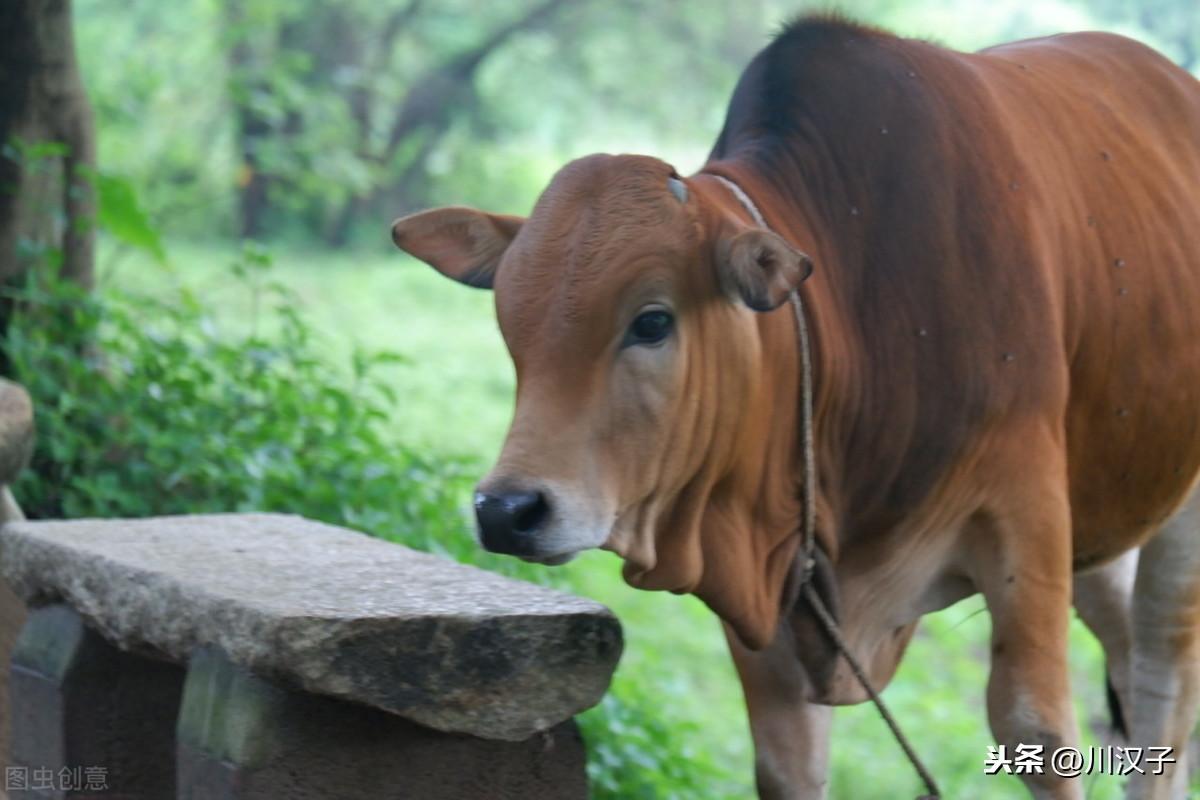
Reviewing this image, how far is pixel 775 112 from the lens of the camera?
283 cm

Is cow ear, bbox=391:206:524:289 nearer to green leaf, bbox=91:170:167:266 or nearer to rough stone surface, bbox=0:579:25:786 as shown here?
rough stone surface, bbox=0:579:25:786

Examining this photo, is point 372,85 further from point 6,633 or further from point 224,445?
point 6,633

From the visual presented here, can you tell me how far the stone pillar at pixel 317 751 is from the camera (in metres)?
2.48

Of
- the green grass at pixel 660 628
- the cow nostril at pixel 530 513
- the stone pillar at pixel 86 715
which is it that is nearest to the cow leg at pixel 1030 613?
the cow nostril at pixel 530 513

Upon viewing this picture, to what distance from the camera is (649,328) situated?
230cm

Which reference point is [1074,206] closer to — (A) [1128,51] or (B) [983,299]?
(B) [983,299]

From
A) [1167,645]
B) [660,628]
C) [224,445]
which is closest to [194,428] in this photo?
[224,445]

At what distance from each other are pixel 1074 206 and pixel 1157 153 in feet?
1.21

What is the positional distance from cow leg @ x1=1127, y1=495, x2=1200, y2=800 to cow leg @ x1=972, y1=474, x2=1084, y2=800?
804mm

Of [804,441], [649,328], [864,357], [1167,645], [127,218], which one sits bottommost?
[1167,645]

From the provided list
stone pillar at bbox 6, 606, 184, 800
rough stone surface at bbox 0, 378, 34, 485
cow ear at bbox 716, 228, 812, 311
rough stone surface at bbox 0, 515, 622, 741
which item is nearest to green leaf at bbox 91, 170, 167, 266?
rough stone surface at bbox 0, 378, 34, 485

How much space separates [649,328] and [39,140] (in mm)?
2950

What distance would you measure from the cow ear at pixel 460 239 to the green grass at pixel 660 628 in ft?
5.92

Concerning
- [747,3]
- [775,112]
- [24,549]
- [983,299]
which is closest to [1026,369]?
[983,299]
